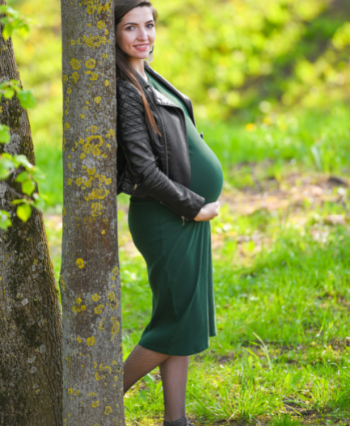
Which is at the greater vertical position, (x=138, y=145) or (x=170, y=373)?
(x=138, y=145)

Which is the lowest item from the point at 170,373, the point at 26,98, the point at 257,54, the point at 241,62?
the point at 170,373

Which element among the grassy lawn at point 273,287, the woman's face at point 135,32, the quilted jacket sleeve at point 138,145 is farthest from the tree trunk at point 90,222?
the grassy lawn at point 273,287

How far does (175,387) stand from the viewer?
2.17 m

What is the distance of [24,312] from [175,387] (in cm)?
76

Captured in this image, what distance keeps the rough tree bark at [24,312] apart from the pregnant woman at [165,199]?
1.21ft

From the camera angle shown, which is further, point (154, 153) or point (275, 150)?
point (275, 150)

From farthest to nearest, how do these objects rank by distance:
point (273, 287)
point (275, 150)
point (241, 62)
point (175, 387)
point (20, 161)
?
point (241, 62), point (275, 150), point (273, 287), point (175, 387), point (20, 161)

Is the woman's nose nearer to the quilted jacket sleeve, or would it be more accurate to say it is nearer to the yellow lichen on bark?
the quilted jacket sleeve

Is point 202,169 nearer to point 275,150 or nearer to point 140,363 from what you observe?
point 140,363

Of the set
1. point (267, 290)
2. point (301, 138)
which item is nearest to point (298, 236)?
point (267, 290)

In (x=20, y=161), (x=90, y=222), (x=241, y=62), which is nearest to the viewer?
(x=20, y=161)

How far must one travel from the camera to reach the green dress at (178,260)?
6.79 ft

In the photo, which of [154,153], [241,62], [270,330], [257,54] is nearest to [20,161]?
[154,153]

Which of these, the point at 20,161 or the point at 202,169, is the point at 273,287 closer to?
the point at 202,169
